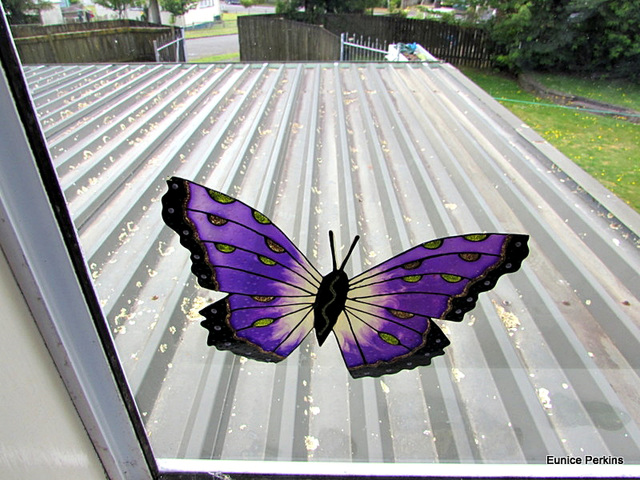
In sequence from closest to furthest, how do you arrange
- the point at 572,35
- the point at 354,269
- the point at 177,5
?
the point at 354,269, the point at 572,35, the point at 177,5

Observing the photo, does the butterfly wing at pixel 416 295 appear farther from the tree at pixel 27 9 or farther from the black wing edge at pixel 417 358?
the tree at pixel 27 9

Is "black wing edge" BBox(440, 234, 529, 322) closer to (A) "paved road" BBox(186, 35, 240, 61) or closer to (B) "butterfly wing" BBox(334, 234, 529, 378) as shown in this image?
(B) "butterfly wing" BBox(334, 234, 529, 378)

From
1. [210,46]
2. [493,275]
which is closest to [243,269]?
[493,275]

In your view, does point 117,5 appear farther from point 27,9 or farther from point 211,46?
point 211,46

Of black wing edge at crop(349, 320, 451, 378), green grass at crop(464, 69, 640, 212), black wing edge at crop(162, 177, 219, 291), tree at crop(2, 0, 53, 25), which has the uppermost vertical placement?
tree at crop(2, 0, 53, 25)

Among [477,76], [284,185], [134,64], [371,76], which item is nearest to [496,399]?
[284,185]

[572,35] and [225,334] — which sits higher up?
[572,35]

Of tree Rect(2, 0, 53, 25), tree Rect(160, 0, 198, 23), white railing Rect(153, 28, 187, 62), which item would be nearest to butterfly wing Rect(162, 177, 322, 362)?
tree Rect(2, 0, 53, 25)
